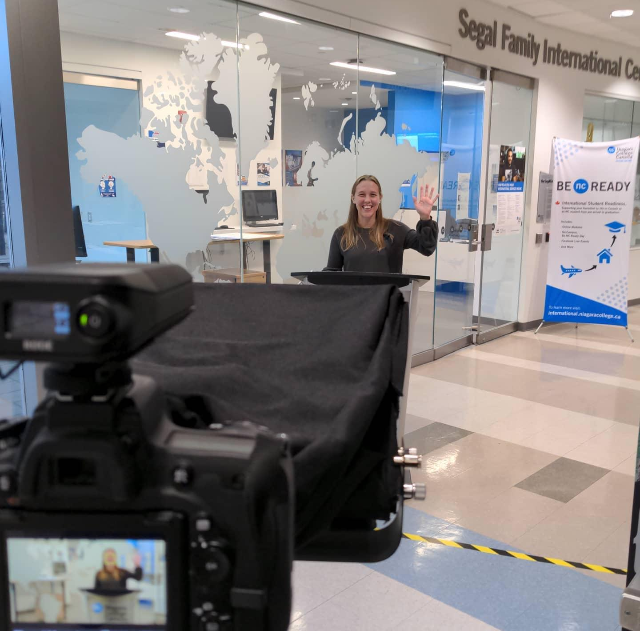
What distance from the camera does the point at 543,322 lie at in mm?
6512

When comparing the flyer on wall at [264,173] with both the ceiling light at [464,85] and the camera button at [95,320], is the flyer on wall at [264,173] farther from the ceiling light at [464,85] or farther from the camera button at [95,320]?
the camera button at [95,320]

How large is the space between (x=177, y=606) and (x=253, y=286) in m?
0.66

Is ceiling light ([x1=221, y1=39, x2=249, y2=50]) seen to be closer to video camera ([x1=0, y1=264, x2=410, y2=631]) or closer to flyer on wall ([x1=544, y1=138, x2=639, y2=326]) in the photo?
video camera ([x1=0, y1=264, x2=410, y2=631])

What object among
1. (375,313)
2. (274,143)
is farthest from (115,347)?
(274,143)

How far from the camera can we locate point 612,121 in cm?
756

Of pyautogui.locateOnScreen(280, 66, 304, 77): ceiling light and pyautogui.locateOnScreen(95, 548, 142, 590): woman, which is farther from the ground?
pyautogui.locateOnScreen(280, 66, 304, 77): ceiling light

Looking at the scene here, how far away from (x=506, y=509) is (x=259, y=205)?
2.14m

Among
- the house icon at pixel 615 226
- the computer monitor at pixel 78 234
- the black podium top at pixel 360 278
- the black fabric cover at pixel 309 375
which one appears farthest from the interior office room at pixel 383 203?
the house icon at pixel 615 226

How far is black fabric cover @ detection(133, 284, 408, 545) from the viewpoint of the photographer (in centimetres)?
87

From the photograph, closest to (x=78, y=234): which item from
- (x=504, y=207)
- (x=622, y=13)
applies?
(x=504, y=207)

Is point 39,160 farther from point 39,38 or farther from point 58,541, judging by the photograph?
point 58,541

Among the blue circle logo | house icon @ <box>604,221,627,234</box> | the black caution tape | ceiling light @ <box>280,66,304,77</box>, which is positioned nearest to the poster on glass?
ceiling light @ <box>280,66,304,77</box>

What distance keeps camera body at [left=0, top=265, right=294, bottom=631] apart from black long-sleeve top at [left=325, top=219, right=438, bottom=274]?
288 centimetres

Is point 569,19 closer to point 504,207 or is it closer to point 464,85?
point 464,85
